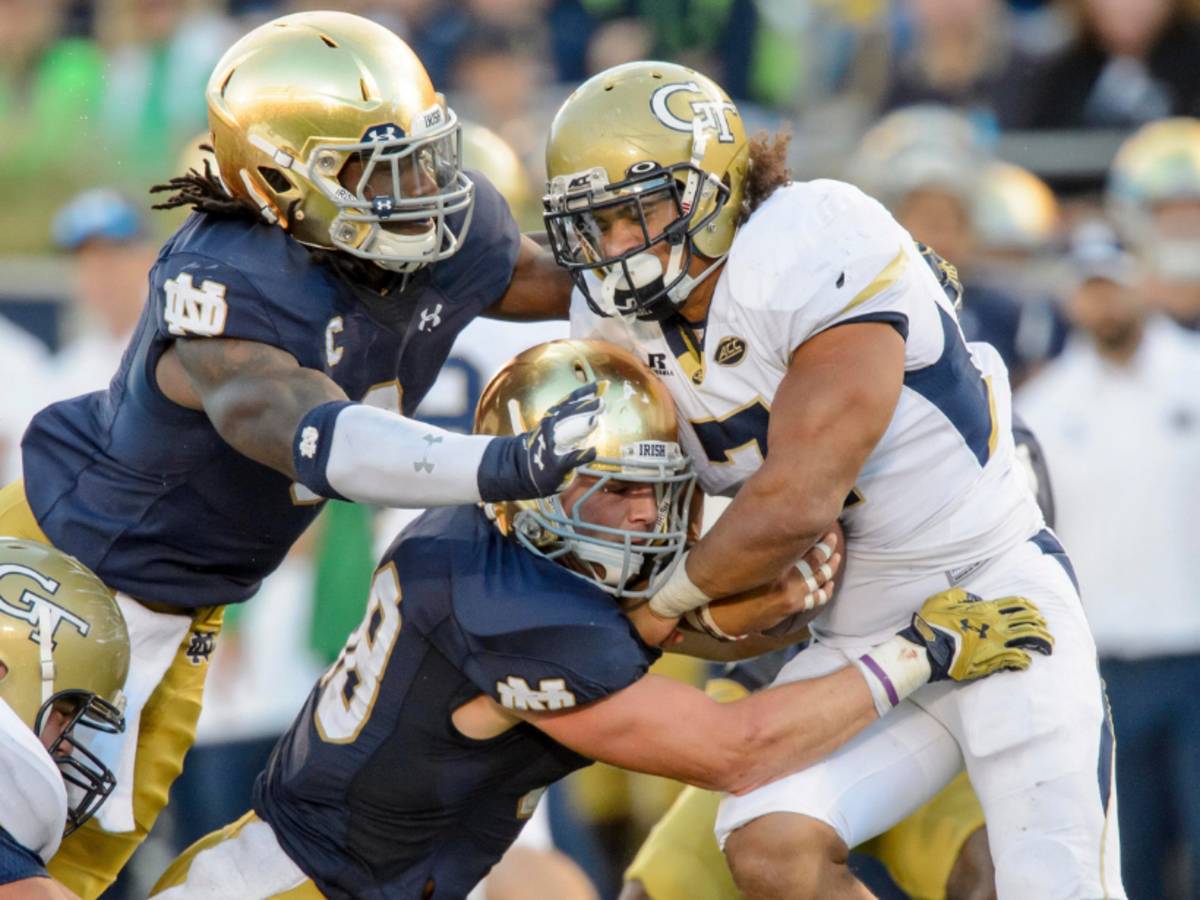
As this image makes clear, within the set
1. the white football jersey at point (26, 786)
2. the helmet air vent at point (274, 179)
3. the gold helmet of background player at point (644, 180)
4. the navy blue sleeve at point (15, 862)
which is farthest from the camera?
the helmet air vent at point (274, 179)

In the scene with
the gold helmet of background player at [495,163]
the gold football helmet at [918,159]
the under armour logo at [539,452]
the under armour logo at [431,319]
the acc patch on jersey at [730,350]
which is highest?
the under armour logo at [539,452]

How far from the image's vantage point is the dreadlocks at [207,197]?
4203mm

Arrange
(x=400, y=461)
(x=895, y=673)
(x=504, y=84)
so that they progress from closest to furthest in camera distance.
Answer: (x=400, y=461) < (x=895, y=673) < (x=504, y=84)

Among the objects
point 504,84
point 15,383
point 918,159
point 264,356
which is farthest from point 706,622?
Answer: point 504,84

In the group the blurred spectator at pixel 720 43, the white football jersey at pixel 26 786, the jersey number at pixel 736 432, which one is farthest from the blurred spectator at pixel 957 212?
the white football jersey at pixel 26 786

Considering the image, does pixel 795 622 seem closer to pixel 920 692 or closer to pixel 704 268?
pixel 920 692

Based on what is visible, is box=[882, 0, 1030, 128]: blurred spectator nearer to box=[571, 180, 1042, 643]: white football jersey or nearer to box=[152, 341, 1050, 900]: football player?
box=[571, 180, 1042, 643]: white football jersey

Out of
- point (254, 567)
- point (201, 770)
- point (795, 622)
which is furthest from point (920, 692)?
point (201, 770)

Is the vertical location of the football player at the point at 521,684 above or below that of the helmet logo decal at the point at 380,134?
below

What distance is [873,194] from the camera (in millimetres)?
7121

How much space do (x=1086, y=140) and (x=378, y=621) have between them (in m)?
5.38

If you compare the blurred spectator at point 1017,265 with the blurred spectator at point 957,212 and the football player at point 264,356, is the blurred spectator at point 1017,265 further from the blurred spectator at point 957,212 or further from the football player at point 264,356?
the football player at point 264,356

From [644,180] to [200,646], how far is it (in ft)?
4.85

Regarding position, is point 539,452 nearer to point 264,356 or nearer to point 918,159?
point 264,356
